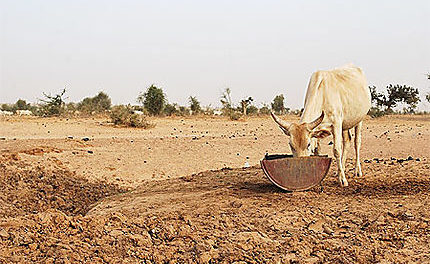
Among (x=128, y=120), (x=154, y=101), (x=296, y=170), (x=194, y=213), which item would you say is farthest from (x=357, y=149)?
(x=154, y=101)

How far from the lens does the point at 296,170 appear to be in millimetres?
6250

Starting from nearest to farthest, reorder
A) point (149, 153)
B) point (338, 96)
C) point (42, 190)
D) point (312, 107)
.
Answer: point (312, 107), point (338, 96), point (42, 190), point (149, 153)

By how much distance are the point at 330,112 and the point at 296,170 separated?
161cm

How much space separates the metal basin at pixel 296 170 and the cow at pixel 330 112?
22 cm

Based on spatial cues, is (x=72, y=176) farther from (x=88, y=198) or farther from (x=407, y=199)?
(x=407, y=199)

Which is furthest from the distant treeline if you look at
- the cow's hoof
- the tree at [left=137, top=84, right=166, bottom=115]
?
the cow's hoof

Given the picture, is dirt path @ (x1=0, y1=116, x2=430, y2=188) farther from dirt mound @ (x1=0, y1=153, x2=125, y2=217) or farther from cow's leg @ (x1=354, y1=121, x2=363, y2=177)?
cow's leg @ (x1=354, y1=121, x2=363, y2=177)

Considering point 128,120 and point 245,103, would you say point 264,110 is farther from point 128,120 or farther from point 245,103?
point 128,120

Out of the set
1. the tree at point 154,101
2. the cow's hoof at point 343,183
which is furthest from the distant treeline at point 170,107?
the cow's hoof at point 343,183

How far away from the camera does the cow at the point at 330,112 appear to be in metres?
6.49

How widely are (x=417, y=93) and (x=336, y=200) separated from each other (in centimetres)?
3691

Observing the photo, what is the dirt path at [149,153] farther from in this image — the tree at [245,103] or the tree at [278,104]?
the tree at [278,104]

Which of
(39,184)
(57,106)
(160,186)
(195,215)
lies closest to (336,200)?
(195,215)

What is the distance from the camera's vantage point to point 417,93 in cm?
3884
